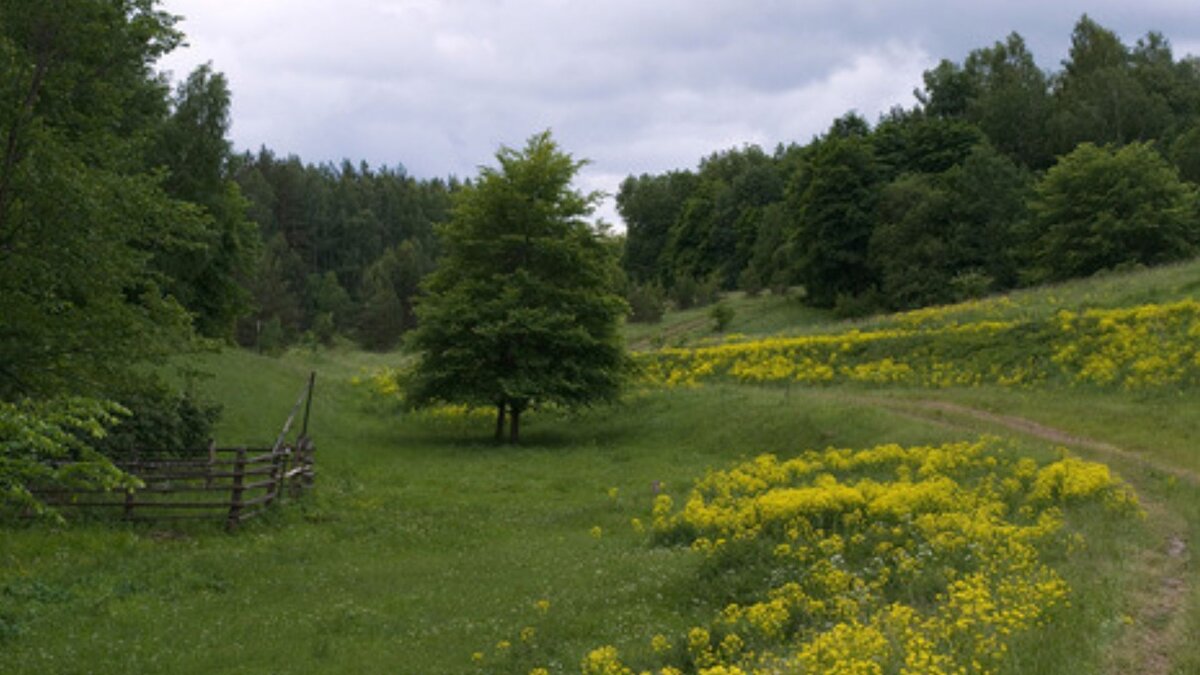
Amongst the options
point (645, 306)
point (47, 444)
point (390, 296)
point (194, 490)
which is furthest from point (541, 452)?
point (390, 296)

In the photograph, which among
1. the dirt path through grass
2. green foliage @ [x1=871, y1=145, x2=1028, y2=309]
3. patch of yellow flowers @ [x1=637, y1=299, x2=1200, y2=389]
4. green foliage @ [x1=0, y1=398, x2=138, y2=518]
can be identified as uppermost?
green foliage @ [x1=871, y1=145, x2=1028, y2=309]

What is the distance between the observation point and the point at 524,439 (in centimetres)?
3697

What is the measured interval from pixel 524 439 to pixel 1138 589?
27.8 metres

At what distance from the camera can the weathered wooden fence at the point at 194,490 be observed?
2080cm

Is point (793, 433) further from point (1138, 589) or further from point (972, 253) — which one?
point (972, 253)

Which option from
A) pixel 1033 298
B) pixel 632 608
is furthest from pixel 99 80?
pixel 1033 298

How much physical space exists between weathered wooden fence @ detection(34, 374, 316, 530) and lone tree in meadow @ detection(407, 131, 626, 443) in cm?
1034

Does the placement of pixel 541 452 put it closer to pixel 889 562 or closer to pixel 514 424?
pixel 514 424

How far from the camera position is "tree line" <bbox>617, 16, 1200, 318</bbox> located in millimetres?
59031

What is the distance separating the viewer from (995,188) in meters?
68.0

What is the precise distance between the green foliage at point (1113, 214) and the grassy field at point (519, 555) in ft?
75.6

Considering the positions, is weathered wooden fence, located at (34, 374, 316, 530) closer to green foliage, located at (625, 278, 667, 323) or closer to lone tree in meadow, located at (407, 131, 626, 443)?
lone tree in meadow, located at (407, 131, 626, 443)

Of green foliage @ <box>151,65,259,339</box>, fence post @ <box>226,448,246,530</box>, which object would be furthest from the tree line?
fence post @ <box>226,448,246,530</box>

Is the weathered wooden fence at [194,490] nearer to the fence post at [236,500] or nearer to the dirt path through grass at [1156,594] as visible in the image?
the fence post at [236,500]
